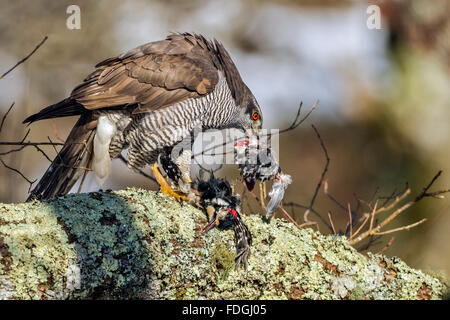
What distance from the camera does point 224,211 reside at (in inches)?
109

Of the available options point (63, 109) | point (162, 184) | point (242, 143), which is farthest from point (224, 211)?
point (63, 109)

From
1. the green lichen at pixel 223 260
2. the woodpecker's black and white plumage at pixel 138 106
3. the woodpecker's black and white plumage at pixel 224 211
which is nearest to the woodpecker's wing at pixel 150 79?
the woodpecker's black and white plumage at pixel 138 106

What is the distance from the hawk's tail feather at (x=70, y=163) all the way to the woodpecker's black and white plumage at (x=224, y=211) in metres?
0.99

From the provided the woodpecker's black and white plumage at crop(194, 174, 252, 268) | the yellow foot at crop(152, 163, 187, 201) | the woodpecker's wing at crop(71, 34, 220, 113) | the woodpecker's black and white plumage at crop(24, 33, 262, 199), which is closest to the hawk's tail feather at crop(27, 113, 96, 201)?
the woodpecker's black and white plumage at crop(24, 33, 262, 199)

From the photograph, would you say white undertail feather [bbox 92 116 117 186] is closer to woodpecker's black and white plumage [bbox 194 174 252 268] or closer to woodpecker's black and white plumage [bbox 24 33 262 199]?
woodpecker's black and white plumage [bbox 24 33 262 199]

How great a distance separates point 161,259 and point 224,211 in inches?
23.1

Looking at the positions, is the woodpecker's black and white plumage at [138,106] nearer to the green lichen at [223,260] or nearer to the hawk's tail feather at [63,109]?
the hawk's tail feather at [63,109]

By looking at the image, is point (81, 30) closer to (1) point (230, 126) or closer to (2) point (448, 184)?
(1) point (230, 126)

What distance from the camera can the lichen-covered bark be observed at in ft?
6.65

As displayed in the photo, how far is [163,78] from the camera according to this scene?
4.09 meters

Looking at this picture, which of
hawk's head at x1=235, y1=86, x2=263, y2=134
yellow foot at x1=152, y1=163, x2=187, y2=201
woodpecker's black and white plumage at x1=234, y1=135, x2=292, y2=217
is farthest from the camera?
hawk's head at x1=235, y1=86, x2=263, y2=134

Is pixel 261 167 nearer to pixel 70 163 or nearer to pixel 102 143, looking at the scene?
pixel 102 143

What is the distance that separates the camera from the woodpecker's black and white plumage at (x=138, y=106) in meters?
3.96
